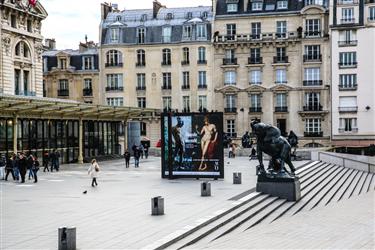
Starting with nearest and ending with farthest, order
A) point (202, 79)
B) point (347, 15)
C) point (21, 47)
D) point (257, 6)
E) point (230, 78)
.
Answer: point (21, 47) < point (347, 15) < point (230, 78) < point (202, 79) < point (257, 6)

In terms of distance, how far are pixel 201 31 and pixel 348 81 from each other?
16999 millimetres

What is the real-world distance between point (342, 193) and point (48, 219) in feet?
58.7

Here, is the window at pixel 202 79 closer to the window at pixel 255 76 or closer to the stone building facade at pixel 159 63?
the stone building facade at pixel 159 63

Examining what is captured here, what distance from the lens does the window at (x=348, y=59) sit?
69.1 meters

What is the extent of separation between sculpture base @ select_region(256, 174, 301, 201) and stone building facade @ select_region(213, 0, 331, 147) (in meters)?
43.5

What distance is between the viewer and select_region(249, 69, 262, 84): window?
71688mm

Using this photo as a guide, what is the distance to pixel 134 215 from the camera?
69.8ft

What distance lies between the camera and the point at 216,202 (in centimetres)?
2425

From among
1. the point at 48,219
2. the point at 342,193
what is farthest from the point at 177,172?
the point at 48,219

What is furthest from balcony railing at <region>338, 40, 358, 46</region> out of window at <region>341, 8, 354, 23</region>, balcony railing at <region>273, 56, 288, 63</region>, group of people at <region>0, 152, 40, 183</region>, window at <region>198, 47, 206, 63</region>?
group of people at <region>0, 152, 40, 183</region>

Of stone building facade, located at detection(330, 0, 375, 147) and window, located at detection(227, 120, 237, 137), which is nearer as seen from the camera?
stone building facade, located at detection(330, 0, 375, 147)

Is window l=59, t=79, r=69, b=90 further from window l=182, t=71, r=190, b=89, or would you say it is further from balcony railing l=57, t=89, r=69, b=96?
window l=182, t=71, r=190, b=89

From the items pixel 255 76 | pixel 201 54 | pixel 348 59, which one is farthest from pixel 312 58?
pixel 201 54

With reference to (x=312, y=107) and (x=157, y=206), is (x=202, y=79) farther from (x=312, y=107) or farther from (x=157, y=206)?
(x=157, y=206)
